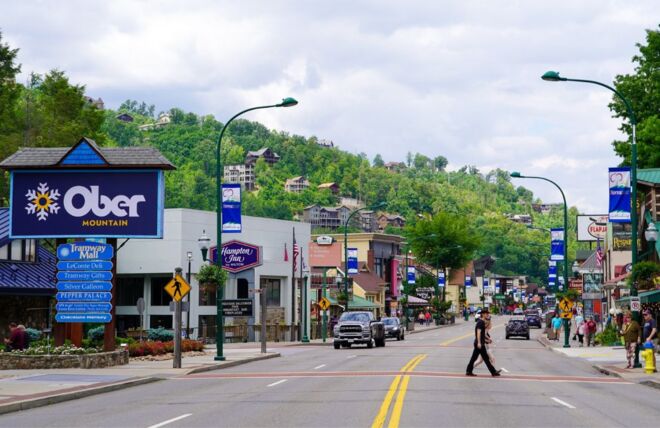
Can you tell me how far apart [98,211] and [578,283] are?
50.1m

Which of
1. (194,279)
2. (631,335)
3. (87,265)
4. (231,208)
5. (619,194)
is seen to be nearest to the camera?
(631,335)

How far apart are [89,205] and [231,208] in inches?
296

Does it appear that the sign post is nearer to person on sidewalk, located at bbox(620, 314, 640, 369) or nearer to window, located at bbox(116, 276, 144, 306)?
person on sidewalk, located at bbox(620, 314, 640, 369)

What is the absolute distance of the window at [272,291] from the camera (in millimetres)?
65938

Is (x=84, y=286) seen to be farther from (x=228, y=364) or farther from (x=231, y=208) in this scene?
(x=231, y=208)

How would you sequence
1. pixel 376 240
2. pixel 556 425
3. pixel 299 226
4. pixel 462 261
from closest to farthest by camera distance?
1. pixel 556 425
2. pixel 299 226
3. pixel 376 240
4. pixel 462 261

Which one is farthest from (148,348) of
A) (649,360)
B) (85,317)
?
(649,360)

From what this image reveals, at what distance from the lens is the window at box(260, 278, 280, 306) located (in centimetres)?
6594

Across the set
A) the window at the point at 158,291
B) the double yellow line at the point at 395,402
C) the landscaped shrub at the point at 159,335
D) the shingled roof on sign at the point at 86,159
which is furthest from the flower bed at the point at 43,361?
the window at the point at 158,291

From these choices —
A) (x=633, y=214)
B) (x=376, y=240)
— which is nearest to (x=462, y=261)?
(x=376, y=240)

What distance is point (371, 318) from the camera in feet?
167

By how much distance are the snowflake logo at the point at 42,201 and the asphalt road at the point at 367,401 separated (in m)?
8.67

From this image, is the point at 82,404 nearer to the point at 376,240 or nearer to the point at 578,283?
the point at 578,283

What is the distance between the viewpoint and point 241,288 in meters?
64.2
